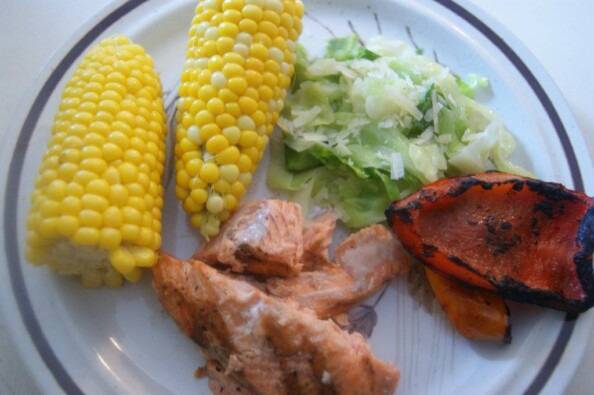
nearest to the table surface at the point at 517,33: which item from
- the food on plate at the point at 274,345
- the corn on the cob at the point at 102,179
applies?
the corn on the cob at the point at 102,179

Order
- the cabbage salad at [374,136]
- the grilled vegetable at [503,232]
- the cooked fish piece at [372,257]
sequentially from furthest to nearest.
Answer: the cabbage salad at [374,136] < the cooked fish piece at [372,257] < the grilled vegetable at [503,232]

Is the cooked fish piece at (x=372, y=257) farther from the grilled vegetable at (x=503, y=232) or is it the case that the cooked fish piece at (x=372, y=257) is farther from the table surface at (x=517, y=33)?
the table surface at (x=517, y=33)

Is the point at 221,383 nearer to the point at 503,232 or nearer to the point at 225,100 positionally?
the point at 225,100

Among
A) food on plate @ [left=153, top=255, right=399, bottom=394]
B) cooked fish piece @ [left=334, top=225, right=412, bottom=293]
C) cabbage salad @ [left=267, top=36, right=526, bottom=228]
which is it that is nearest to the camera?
food on plate @ [left=153, top=255, right=399, bottom=394]

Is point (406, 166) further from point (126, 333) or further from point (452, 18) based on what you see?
point (126, 333)

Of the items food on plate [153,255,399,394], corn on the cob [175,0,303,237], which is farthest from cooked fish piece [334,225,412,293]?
corn on the cob [175,0,303,237]

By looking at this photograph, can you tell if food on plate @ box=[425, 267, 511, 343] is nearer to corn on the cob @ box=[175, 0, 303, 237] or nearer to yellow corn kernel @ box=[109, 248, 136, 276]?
corn on the cob @ box=[175, 0, 303, 237]
